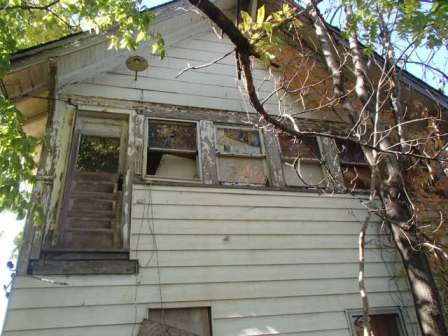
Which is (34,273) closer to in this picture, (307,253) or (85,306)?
(85,306)

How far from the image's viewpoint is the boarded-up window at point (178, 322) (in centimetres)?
369

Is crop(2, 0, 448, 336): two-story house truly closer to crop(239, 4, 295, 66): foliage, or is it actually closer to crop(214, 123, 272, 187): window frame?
crop(214, 123, 272, 187): window frame

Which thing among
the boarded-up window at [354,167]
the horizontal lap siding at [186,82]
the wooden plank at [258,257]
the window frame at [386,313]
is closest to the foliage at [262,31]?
the horizontal lap siding at [186,82]

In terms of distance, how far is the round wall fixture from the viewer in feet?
17.8

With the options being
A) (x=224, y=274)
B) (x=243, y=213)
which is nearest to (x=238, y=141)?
(x=243, y=213)

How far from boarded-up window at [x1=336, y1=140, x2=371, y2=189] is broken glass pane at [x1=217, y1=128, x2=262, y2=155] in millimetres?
1443

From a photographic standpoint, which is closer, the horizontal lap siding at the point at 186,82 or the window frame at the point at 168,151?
the window frame at the point at 168,151

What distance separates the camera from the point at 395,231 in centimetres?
441

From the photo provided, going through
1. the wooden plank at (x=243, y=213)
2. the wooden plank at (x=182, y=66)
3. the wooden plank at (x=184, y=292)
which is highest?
the wooden plank at (x=182, y=66)

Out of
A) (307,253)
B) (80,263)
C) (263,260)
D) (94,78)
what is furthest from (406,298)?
(94,78)

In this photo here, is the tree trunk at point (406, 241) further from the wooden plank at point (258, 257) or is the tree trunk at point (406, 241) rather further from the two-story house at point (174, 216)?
the wooden plank at point (258, 257)

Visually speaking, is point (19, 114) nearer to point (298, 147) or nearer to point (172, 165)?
point (172, 165)

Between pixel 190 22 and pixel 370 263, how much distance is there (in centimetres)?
486

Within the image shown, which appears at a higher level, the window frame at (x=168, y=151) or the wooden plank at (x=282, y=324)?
the window frame at (x=168, y=151)
